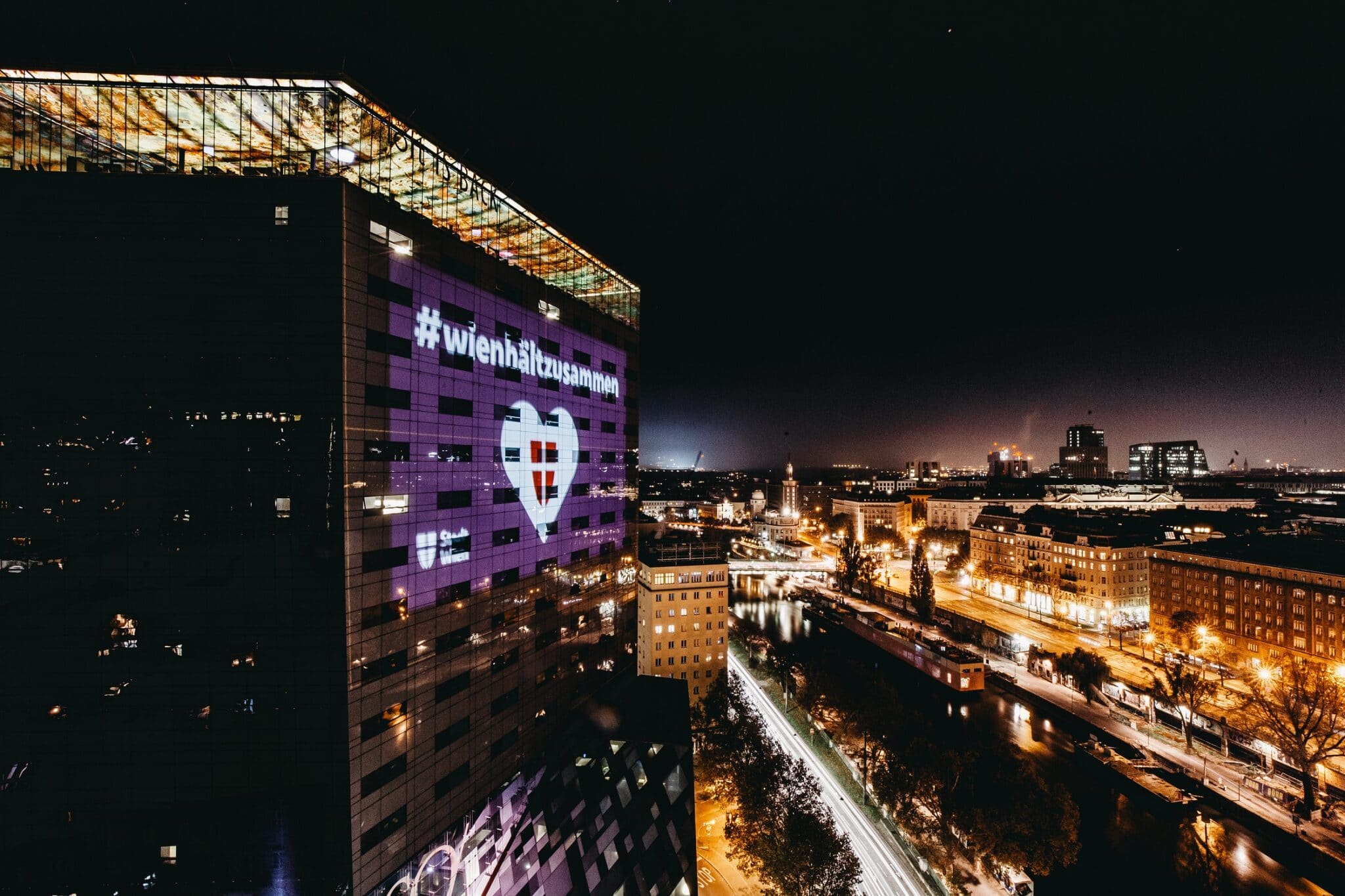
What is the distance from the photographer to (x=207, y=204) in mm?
21766

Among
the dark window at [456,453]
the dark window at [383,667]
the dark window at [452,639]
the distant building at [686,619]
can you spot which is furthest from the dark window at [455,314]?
the distant building at [686,619]

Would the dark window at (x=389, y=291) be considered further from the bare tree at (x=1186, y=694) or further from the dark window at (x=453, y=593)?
the bare tree at (x=1186, y=694)

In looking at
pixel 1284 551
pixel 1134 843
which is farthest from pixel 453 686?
pixel 1284 551

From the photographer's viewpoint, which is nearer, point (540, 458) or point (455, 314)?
point (455, 314)

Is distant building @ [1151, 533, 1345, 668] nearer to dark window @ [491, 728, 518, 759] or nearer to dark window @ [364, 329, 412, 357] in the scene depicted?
dark window @ [491, 728, 518, 759]

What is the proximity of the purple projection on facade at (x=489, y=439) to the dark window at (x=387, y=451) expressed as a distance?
0.70 ft

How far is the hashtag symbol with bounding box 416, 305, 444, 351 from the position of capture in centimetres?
2517

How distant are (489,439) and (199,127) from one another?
18478 mm

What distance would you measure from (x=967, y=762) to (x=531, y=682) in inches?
1151

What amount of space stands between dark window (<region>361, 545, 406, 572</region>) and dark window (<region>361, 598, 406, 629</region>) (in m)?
1.67

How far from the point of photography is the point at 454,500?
26938 millimetres

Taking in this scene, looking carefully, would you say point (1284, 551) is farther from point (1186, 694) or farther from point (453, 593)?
point (453, 593)

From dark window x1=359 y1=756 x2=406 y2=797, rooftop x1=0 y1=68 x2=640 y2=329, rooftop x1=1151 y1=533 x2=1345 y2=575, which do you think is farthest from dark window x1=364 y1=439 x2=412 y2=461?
rooftop x1=1151 y1=533 x2=1345 y2=575

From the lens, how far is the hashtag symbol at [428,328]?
82.6ft
